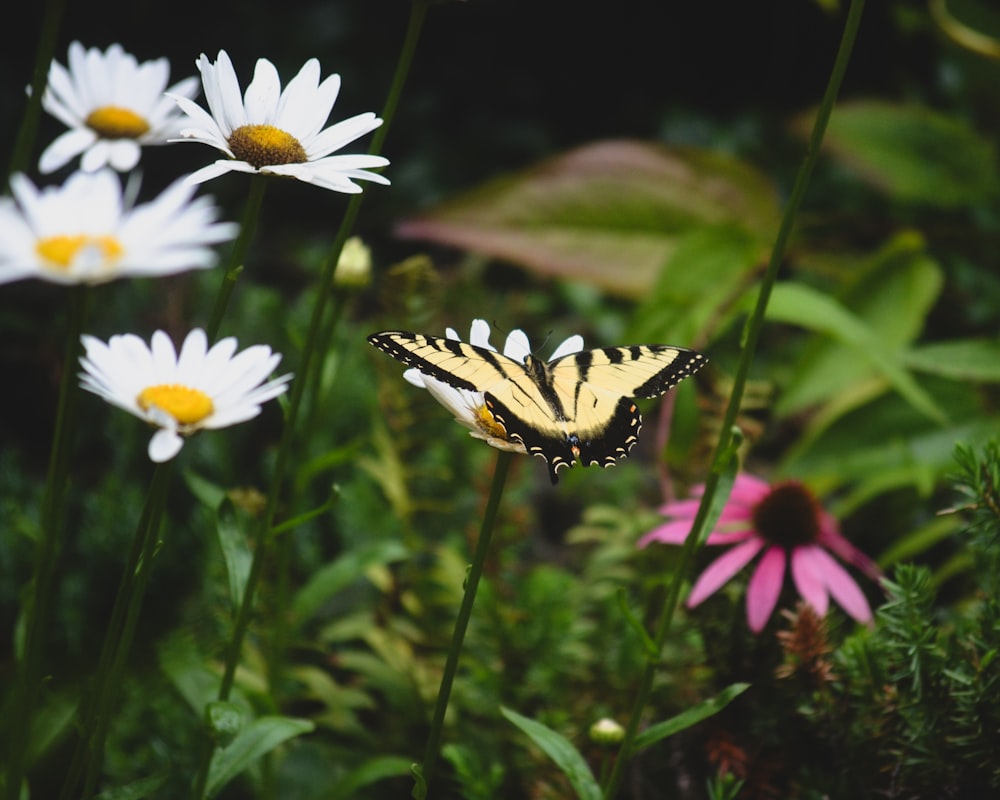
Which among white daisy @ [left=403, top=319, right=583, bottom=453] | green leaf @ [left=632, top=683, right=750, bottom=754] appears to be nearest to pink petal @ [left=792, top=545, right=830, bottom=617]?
green leaf @ [left=632, top=683, right=750, bottom=754]

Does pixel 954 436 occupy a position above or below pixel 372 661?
above

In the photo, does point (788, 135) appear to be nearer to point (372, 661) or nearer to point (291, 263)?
point (291, 263)

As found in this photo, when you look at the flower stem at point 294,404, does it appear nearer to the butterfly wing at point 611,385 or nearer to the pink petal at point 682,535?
the butterfly wing at point 611,385

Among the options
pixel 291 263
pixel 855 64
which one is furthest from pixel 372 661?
pixel 855 64

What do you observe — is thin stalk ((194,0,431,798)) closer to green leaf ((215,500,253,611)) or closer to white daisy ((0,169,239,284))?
green leaf ((215,500,253,611))

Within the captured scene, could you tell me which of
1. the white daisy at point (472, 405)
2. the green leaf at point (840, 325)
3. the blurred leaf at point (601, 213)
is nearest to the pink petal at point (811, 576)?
the white daisy at point (472, 405)

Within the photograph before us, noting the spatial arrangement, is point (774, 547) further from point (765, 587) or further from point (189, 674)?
point (189, 674)
